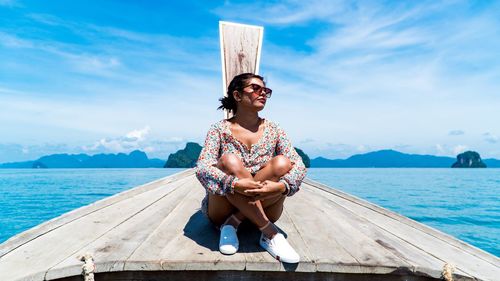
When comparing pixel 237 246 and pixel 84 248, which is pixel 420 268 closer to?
pixel 237 246

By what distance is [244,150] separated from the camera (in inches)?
80.4

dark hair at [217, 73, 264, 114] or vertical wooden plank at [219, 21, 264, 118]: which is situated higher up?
vertical wooden plank at [219, 21, 264, 118]

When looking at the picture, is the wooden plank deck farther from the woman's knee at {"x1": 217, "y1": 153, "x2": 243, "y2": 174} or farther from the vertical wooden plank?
the vertical wooden plank

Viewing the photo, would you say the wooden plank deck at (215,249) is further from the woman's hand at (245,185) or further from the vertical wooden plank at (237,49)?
the vertical wooden plank at (237,49)

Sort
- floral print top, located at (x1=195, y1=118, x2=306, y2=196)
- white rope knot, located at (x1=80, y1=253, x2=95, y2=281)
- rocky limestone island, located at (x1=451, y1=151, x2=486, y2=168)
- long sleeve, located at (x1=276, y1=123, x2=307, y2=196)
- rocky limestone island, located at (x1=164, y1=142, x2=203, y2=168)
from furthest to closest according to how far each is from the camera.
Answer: rocky limestone island, located at (x1=451, y1=151, x2=486, y2=168)
rocky limestone island, located at (x1=164, y1=142, x2=203, y2=168)
floral print top, located at (x1=195, y1=118, x2=306, y2=196)
long sleeve, located at (x1=276, y1=123, x2=307, y2=196)
white rope knot, located at (x1=80, y1=253, x2=95, y2=281)

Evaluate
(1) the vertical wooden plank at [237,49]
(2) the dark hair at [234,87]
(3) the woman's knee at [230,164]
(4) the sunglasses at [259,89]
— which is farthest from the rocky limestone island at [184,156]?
(3) the woman's knee at [230,164]

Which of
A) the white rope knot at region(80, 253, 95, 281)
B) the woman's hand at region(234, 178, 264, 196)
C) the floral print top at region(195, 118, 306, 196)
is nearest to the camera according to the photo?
the white rope knot at region(80, 253, 95, 281)

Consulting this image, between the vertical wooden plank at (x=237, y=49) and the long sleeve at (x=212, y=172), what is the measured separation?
12.5 feet

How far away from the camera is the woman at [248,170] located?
1760mm

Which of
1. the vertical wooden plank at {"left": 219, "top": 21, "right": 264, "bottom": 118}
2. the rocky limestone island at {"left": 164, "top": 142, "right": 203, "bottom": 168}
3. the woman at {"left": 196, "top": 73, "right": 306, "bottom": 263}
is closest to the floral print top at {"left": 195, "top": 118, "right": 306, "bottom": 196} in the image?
the woman at {"left": 196, "top": 73, "right": 306, "bottom": 263}

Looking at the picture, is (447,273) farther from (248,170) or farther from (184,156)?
(184,156)

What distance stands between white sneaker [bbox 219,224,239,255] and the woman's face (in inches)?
26.1

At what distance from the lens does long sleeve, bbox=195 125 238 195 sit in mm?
1762

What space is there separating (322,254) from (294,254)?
0.63ft
